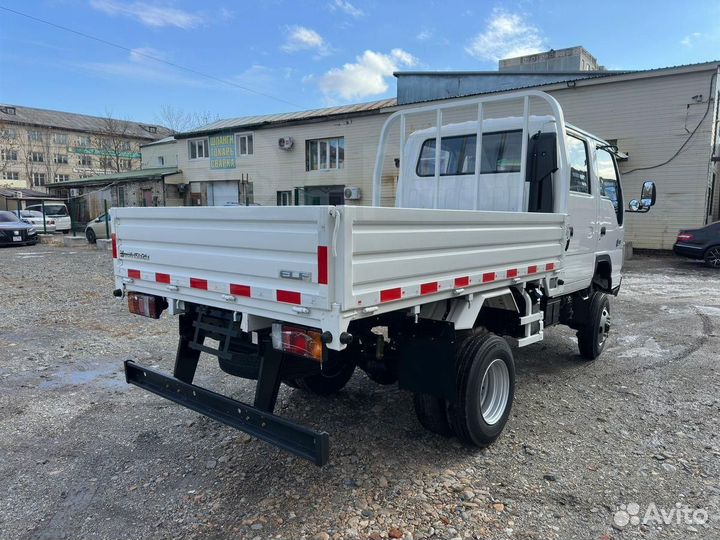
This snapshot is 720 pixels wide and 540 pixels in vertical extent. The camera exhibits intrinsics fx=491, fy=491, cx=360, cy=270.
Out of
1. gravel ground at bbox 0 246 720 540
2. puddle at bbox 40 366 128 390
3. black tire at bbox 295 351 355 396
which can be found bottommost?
gravel ground at bbox 0 246 720 540

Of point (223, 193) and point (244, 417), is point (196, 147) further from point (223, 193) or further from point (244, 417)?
point (244, 417)

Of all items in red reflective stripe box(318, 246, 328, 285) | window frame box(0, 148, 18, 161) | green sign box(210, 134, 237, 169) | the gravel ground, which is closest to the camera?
red reflective stripe box(318, 246, 328, 285)

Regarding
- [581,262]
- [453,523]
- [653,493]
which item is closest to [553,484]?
[653,493]

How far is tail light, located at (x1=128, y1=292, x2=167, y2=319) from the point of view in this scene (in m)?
3.62

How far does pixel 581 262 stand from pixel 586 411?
1.54 meters

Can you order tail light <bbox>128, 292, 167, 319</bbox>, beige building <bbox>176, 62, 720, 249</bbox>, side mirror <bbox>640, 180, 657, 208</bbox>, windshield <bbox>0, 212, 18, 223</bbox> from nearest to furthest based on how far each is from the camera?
1. tail light <bbox>128, 292, 167, 319</bbox>
2. side mirror <bbox>640, 180, 657, 208</bbox>
3. beige building <bbox>176, 62, 720, 249</bbox>
4. windshield <bbox>0, 212, 18, 223</bbox>

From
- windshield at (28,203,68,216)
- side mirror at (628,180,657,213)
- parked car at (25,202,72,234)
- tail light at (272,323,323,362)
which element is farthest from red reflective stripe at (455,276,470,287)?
windshield at (28,203,68,216)

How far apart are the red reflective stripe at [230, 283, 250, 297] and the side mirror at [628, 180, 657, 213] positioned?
204 inches

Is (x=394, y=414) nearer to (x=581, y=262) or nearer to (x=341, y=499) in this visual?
(x=341, y=499)

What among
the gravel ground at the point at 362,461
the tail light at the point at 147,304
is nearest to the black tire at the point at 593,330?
the gravel ground at the point at 362,461

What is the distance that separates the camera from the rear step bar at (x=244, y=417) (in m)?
2.58

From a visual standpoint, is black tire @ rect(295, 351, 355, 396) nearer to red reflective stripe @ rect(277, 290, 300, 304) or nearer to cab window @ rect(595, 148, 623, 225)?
red reflective stripe @ rect(277, 290, 300, 304)

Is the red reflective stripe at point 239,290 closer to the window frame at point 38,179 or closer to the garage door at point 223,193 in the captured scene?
the garage door at point 223,193

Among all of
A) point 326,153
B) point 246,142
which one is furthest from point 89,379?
point 246,142
